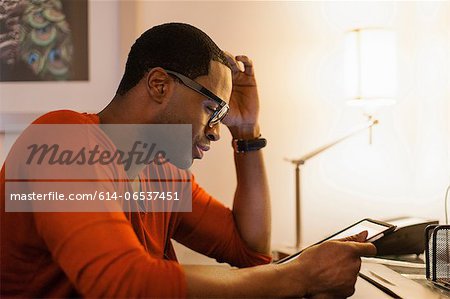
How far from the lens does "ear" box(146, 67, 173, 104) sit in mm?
900

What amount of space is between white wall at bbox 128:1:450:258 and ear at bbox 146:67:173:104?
642 mm

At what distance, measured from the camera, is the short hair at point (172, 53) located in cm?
91

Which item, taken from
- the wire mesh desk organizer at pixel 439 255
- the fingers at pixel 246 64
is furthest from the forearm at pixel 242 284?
the fingers at pixel 246 64

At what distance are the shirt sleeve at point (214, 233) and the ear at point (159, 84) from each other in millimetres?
344

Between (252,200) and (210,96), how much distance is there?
0.34 m

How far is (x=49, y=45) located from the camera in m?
1.53

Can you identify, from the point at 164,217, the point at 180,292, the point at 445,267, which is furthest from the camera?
the point at 164,217

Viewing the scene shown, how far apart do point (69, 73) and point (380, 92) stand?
0.87 m

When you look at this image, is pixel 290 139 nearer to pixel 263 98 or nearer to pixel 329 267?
pixel 263 98

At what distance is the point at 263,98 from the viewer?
1.54 metres

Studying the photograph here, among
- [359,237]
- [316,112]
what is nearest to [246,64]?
[316,112]

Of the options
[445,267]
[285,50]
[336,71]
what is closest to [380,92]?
[336,71]

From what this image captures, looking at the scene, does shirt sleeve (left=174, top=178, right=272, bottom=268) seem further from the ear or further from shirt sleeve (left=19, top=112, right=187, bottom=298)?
shirt sleeve (left=19, top=112, right=187, bottom=298)

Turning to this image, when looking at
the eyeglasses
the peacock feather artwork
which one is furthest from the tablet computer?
the peacock feather artwork
